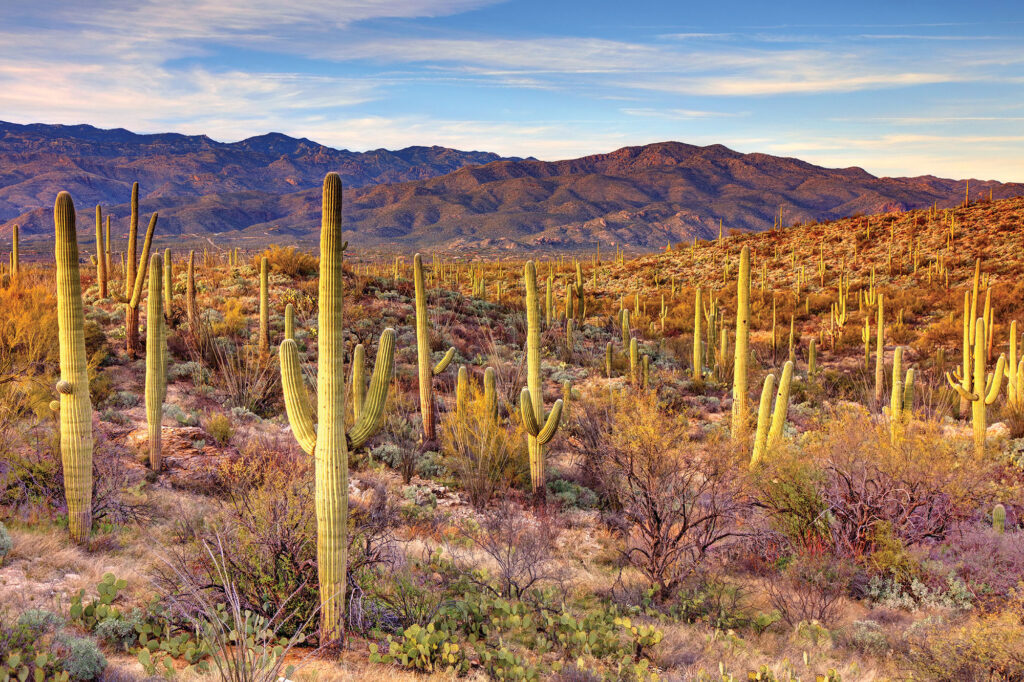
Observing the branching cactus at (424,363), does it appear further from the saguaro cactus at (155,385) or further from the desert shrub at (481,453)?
the saguaro cactus at (155,385)

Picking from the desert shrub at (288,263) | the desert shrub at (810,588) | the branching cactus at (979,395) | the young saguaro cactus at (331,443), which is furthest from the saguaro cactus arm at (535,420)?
the desert shrub at (288,263)

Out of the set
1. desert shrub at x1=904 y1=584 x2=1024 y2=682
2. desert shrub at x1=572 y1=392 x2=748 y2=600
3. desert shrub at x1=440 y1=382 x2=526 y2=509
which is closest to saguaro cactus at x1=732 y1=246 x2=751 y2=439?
desert shrub at x1=572 y1=392 x2=748 y2=600

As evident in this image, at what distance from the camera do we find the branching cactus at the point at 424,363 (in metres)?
13.1

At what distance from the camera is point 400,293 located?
28.4 m

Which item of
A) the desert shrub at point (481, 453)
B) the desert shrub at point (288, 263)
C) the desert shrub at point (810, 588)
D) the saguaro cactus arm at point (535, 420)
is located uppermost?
the desert shrub at point (288, 263)

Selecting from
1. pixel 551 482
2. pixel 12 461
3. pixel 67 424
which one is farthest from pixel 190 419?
pixel 551 482

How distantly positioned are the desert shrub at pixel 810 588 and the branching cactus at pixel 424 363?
7.48 metres

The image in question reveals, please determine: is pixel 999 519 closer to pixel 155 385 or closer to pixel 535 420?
pixel 535 420

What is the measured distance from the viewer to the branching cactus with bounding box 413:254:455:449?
13117 millimetres

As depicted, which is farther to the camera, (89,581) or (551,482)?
(551,482)

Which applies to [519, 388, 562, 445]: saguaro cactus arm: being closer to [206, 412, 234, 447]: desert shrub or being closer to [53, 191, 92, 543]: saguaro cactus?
[206, 412, 234, 447]: desert shrub

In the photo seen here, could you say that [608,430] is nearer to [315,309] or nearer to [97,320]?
[315,309]

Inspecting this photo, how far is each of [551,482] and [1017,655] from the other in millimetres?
7753

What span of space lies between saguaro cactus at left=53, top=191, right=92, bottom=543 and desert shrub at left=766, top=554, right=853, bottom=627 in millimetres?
8066
